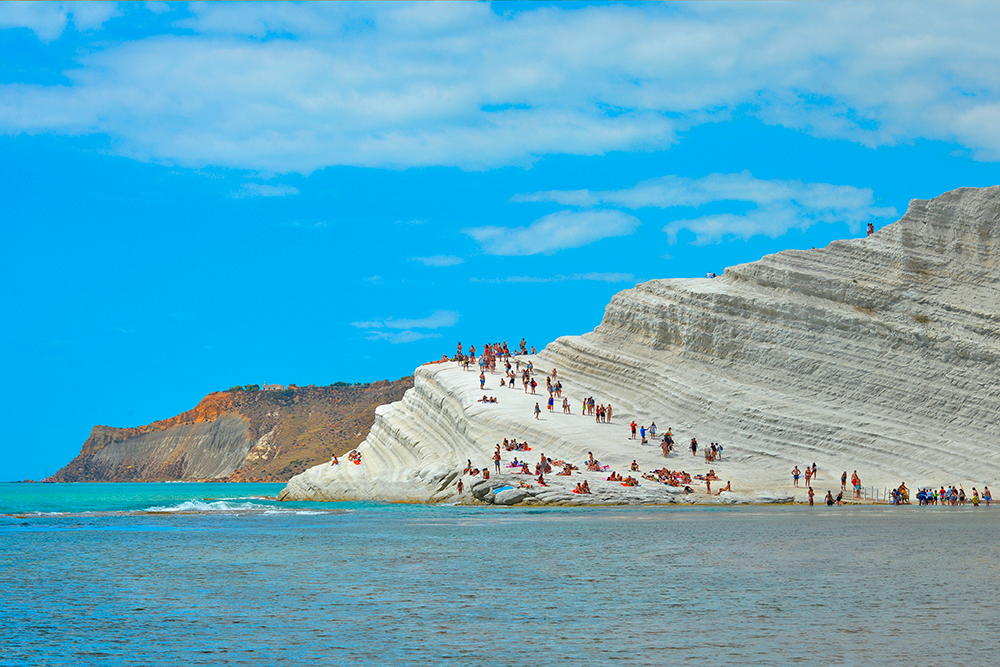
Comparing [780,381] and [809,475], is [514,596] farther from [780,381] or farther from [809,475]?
[780,381]

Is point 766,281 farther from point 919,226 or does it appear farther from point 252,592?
point 252,592

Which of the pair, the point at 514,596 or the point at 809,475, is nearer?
the point at 514,596

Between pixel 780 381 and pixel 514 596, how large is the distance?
37.3 m

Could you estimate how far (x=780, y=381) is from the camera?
48625mm

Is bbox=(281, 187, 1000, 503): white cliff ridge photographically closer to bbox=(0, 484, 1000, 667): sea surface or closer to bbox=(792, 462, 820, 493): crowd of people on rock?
bbox=(792, 462, 820, 493): crowd of people on rock

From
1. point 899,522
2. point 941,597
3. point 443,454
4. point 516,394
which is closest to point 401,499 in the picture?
point 443,454

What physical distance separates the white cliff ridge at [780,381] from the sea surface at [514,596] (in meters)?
18.1

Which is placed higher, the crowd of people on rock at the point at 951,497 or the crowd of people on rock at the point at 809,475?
the crowd of people on rock at the point at 809,475

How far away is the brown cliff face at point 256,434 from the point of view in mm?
134375

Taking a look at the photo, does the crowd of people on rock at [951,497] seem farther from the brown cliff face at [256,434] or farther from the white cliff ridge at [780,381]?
the brown cliff face at [256,434]

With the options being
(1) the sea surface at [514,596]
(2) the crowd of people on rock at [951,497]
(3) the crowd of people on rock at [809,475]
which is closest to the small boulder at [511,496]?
(3) the crowd of people on rock at [809,475]

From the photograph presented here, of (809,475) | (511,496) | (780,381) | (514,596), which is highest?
(780,381)

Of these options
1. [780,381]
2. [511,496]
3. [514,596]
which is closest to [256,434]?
[780,381]

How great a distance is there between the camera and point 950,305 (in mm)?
50312
